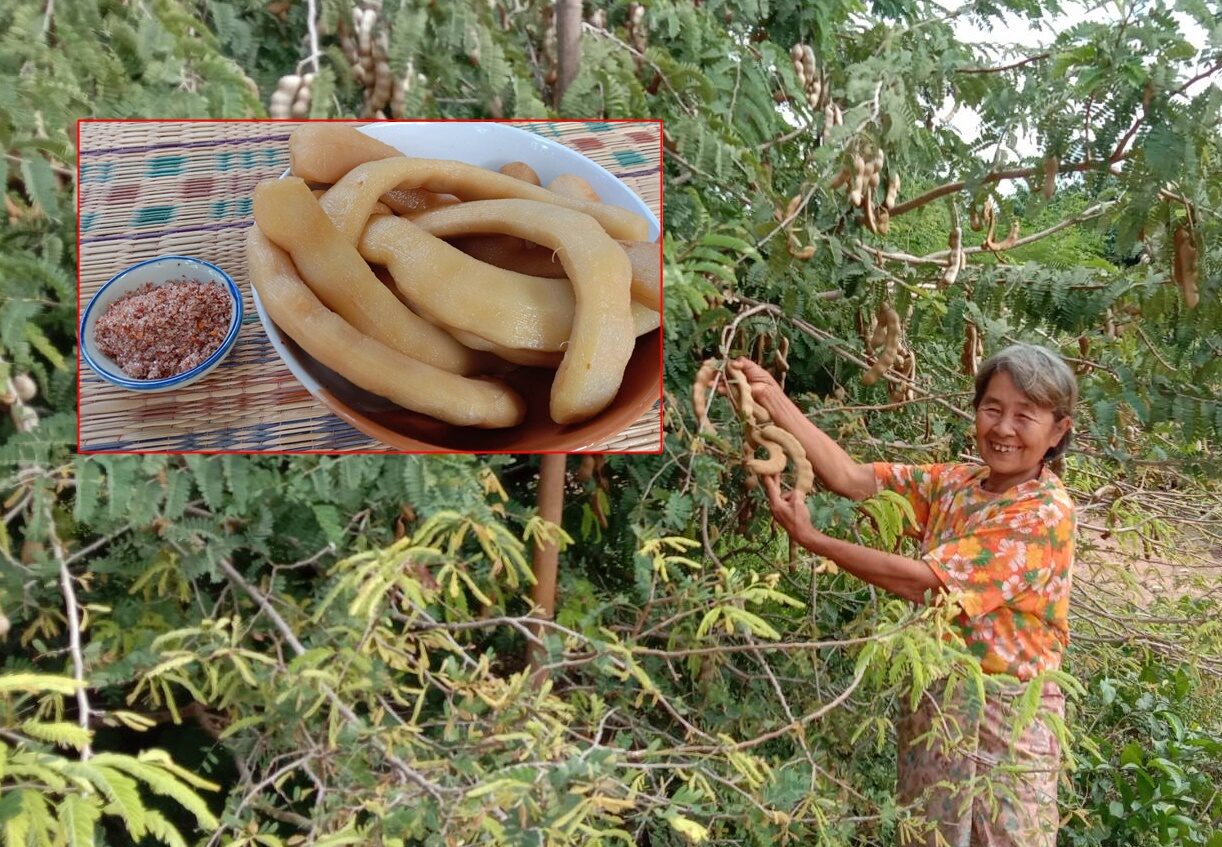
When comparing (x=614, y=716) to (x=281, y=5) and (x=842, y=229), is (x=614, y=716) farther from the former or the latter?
(x=281, y=5)

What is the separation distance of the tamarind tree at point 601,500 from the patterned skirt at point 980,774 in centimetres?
9

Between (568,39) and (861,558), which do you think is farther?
(568,39)

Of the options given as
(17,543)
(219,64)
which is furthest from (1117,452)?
(17,543)

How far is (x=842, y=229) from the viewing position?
9.41 ft

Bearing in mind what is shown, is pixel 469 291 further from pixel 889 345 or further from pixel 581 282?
pixel 889 345

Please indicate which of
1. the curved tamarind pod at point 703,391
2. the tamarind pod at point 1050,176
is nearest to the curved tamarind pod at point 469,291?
the curved tamarind pod at point 703,391

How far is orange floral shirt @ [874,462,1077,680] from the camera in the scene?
1.98 m

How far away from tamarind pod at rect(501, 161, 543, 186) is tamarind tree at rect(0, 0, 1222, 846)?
0.19 m

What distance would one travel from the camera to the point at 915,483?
7.92ft

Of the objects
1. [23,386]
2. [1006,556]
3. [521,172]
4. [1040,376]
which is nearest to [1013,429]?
[1040,376]

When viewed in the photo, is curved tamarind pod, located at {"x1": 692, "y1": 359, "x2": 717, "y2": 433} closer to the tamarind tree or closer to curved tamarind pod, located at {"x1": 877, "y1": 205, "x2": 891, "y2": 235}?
the tamarind tree

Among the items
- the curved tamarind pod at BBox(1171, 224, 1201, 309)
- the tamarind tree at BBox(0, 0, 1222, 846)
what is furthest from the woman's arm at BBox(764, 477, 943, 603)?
the curved tamarind pod at BBox(1171, 224, 1201, 309)

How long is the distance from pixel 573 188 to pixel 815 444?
3.13ft

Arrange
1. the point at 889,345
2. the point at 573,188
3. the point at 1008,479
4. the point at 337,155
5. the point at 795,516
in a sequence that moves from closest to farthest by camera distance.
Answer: the point at 337,155 < the point at 573,188 < the point at 795,516 < the point at 1008,479 < the point at 889,345
